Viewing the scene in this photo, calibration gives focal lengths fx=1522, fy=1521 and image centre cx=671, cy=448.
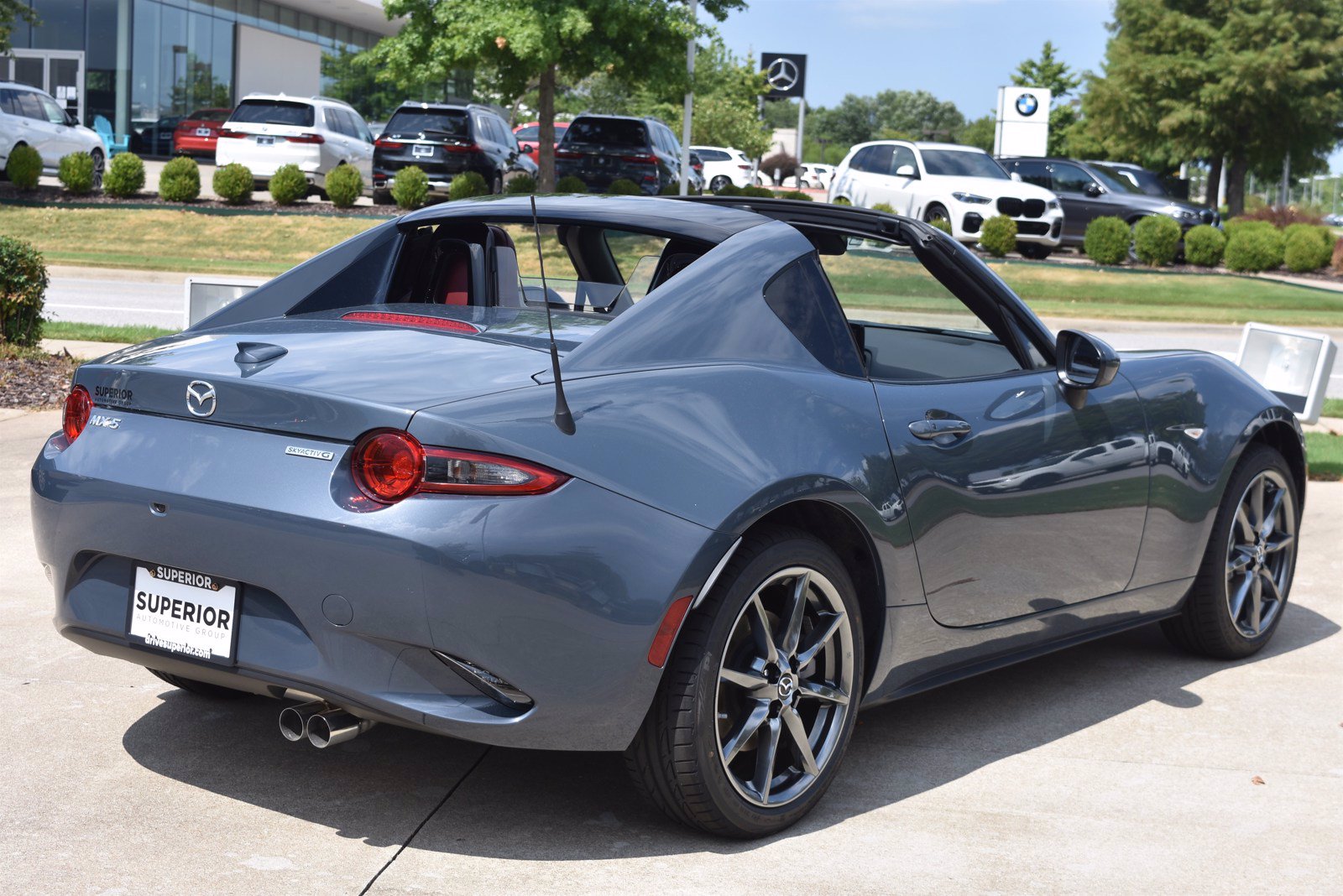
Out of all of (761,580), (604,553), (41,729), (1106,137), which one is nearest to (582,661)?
(604,553)

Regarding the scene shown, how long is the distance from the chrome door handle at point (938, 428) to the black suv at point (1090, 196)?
24.5 meters

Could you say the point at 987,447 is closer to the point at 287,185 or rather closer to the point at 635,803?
the point at 635,803

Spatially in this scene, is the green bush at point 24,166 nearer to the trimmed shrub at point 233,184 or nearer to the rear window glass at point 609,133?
the trimmed shrub at point 233,184

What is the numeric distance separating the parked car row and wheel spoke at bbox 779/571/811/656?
796 inches

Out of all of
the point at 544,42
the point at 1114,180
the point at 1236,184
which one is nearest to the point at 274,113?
the point at 544,42

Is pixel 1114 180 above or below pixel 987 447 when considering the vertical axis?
above

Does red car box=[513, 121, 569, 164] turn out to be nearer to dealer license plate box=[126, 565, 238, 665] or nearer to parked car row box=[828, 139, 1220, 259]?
parked car row box=[828, 139, 1220, 259]

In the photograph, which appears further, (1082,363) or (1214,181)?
(1214,181)

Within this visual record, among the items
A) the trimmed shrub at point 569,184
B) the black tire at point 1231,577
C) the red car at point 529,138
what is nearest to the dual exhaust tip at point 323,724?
the black tire at point 1231,577

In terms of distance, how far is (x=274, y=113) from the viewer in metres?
27.1

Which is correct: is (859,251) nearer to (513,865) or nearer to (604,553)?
(604,553)

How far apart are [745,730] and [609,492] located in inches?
28.4

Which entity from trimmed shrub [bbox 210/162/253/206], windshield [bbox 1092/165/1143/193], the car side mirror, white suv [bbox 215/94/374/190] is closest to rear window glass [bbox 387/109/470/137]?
white suv [bbox 215/94/374/190]

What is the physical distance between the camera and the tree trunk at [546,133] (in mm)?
26234
